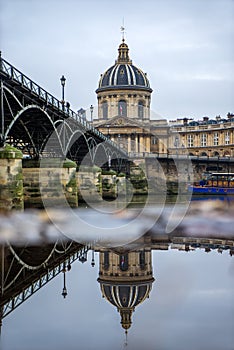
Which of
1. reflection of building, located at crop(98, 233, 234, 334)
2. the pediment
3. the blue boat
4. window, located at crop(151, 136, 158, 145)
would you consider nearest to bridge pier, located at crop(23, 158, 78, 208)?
reflection of building, located at crop(98, 233, 234, 334)

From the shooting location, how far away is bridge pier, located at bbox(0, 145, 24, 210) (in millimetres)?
27906

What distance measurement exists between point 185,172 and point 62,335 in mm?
100154

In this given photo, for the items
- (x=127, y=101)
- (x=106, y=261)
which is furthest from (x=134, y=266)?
(x=127, y=101)

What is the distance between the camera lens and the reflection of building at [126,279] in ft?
38.3

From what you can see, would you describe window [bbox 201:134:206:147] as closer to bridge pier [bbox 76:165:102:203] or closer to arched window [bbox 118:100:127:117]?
arched window [bbox 118:100:127:117]

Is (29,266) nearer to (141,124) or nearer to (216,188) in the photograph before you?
(216,188)

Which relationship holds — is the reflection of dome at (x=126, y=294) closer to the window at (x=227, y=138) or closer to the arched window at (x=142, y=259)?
the arched window at (x=142, y=259)

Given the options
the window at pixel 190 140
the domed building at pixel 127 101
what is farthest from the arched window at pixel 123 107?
the window at pixel 190 140

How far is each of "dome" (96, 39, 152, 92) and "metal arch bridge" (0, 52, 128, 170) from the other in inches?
3565

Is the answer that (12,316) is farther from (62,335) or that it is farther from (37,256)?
(37,256)

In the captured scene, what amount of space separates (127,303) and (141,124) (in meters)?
130

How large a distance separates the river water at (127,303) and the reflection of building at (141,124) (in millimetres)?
115942

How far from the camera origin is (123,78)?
5901 inches

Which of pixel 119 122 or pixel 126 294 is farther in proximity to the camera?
pixel 119 122
